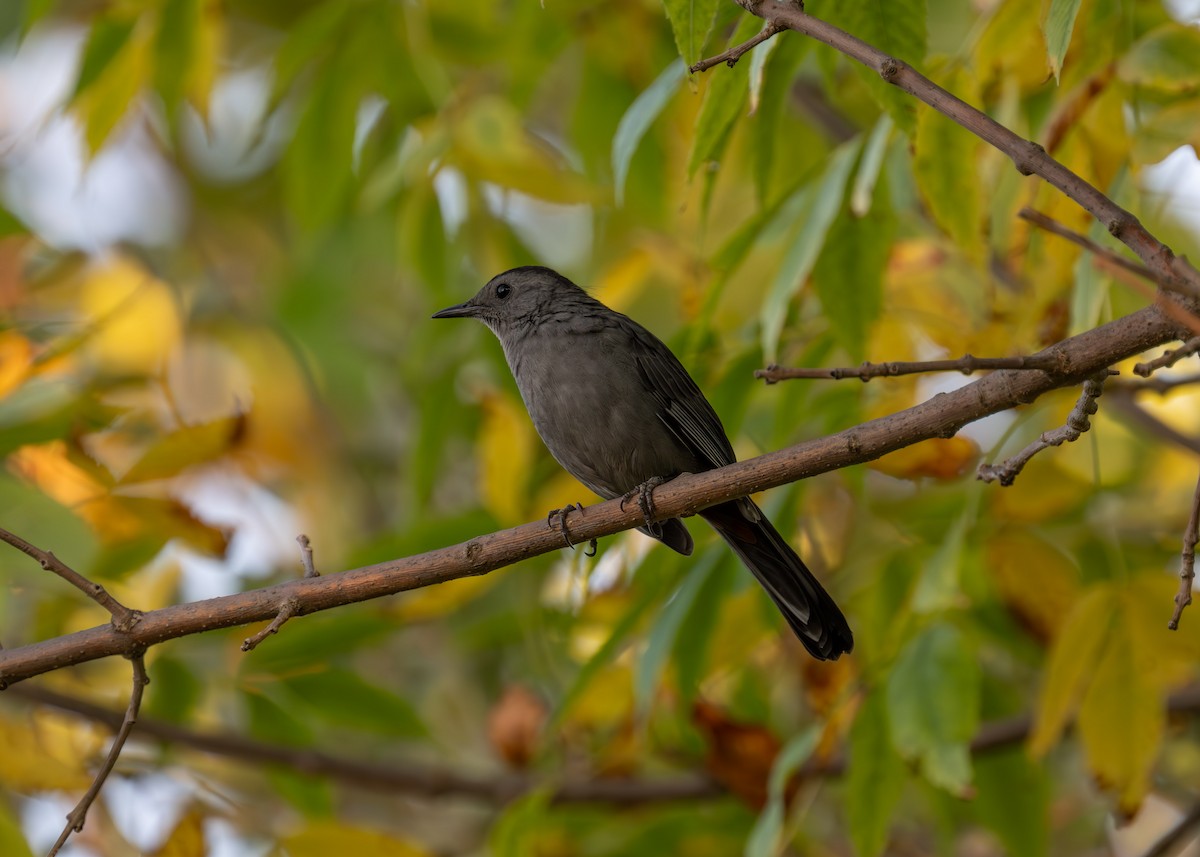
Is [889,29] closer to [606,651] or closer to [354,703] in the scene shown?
[606,651]

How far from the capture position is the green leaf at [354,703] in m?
4.61

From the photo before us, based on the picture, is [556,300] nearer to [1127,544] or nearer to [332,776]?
[332,776]

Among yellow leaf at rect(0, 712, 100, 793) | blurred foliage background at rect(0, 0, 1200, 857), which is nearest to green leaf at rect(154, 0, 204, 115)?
blurred foliage background at rect(0, 0, 1200, 857)

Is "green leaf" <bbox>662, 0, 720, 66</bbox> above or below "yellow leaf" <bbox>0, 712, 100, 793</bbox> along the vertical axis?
above

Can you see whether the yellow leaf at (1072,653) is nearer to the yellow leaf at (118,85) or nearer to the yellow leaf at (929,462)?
the yellow leaf at (929,462)

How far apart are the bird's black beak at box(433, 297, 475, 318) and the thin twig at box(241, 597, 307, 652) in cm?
240

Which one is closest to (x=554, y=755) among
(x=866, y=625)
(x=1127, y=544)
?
(x=866, y=625)

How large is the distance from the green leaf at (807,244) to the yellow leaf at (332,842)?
2.00 meters

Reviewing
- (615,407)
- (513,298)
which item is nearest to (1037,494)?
(615,407)

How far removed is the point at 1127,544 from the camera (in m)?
4.81

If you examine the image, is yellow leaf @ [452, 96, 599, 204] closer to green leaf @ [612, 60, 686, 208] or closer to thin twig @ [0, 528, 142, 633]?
green leaf @ [612, 60, 686, 208]

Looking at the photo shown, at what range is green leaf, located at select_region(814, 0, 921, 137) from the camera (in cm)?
300

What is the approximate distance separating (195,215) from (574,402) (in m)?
6.33

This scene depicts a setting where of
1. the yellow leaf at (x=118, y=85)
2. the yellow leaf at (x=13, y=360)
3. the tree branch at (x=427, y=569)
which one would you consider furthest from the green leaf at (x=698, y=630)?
the yellow leaf at (x=118, y=85)
